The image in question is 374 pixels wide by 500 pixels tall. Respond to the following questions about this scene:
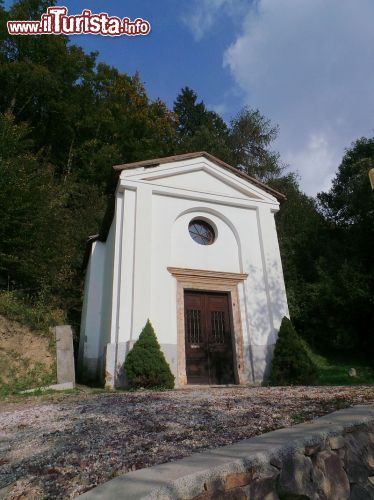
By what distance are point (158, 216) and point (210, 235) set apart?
6.54 ft

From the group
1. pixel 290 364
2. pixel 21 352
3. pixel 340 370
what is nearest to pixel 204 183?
pixel 290 364

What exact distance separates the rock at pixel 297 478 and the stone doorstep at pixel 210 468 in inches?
2.7

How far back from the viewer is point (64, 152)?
2431 cm

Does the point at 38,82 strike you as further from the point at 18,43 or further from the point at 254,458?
the point at 254,458

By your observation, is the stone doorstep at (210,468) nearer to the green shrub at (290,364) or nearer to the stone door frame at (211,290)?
the green shrub at (290,364)

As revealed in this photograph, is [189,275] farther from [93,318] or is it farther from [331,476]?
[331,476]

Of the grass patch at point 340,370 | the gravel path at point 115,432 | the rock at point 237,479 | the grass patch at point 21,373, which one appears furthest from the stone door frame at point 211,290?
the rock at point 237,479

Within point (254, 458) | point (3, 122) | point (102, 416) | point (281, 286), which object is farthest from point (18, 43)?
point (254, 458)

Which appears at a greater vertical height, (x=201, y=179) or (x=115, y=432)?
(x=201, y=179)

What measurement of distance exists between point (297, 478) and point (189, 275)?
834cm

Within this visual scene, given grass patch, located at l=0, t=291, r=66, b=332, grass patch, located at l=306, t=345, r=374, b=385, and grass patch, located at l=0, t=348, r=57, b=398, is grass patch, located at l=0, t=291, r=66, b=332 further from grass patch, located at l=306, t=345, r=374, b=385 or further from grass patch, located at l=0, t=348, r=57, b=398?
grass patch, located at l=306, t=345, r=374, b=385

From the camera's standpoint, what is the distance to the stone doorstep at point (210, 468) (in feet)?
6.08

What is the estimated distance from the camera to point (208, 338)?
10555 mm

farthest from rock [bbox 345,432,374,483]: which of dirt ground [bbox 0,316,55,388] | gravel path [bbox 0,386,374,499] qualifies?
dirt ground [bbox 0,316,55,388]
